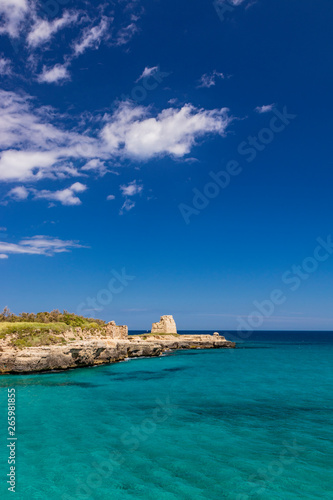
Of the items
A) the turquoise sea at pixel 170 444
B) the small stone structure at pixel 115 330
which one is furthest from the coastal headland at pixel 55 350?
the turquoise sea at pixel 170 444

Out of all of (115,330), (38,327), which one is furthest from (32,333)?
Answer: (115,330)

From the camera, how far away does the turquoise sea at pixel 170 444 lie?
11680 mm

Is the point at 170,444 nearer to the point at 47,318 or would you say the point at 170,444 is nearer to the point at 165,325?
the point at 47,318

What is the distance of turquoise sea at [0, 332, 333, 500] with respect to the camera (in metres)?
11.7

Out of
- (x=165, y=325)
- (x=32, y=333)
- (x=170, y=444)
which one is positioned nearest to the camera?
(x=170, y=444)

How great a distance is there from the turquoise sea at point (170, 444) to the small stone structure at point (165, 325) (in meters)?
82.1

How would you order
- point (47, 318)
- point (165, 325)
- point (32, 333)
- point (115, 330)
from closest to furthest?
point (32, 333) < point (47, 318) < point (115, 330) < point (165, 325)

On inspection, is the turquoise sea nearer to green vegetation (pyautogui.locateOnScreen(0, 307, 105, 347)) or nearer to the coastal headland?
the coastal headland

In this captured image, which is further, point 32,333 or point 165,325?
point 165,325

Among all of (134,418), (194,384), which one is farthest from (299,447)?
(194,384)

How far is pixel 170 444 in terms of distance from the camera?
51.8 ft

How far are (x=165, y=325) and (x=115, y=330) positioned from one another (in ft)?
136

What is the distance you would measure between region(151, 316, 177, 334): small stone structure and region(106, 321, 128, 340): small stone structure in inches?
1297

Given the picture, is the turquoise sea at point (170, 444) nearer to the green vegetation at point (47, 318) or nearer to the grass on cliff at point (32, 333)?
the grass on cliff at point (32, 333)
